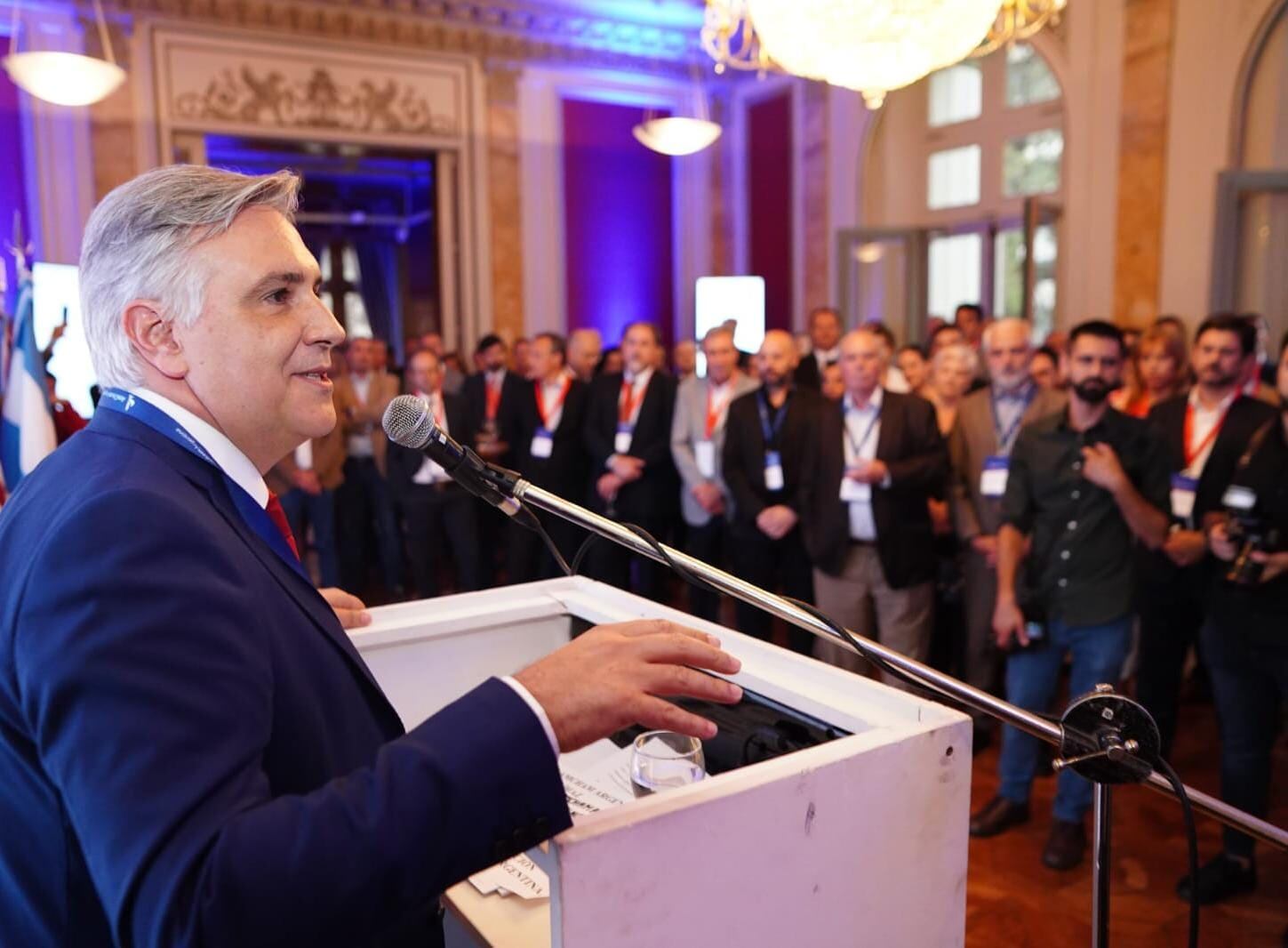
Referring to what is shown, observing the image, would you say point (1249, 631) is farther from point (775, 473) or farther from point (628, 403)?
point (628, 403)

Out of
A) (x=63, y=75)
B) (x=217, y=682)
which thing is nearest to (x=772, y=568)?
(x=217, y=682)

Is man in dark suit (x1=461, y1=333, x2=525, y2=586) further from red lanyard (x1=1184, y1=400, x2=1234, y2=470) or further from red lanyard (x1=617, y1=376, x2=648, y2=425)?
red lanyard (x1=1184, y1=400, x2=1234, y2=470)

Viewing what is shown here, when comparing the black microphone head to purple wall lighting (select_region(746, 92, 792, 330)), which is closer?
the black microphone head

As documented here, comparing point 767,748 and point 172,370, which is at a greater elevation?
point 172,370

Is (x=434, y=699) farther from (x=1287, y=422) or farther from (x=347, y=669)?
(x=1287, y=422)

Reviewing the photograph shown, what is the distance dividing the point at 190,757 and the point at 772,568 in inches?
152

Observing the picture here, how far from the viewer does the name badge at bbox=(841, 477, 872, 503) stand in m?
3.56

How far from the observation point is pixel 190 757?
2.27 ft

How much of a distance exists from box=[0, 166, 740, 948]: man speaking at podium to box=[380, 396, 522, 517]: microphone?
17 centimetres

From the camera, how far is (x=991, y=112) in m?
8.18

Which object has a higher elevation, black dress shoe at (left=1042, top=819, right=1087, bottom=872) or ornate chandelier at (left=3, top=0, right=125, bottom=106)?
ornate chandelier at (left=3, top=0, right=125, bottom=106)

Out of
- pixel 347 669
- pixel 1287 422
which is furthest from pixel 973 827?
pixel 347 669

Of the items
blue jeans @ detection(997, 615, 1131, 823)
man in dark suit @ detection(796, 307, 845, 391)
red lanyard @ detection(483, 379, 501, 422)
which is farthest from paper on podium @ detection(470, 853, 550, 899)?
man in dark suit @ detection(796, 307, 845, 391)

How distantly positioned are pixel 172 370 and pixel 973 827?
274cm
